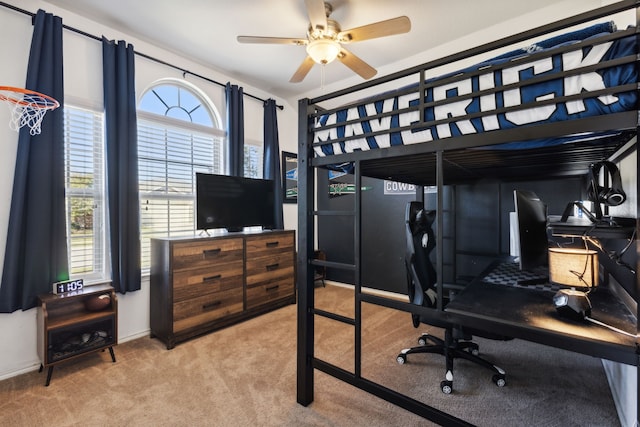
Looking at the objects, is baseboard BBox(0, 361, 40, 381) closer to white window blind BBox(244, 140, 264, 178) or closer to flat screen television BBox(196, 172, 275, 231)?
flat screen television BBox(196, 172, 275, 231)

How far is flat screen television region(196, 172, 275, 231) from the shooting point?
300cm

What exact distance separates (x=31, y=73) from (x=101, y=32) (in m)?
0.77

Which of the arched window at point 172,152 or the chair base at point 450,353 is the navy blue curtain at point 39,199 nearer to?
the arched window at point 172,152

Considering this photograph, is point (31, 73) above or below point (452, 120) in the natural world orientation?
above

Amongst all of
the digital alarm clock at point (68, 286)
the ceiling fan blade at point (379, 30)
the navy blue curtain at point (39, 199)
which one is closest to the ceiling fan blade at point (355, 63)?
the ceiling fan blade at point (379, 30)

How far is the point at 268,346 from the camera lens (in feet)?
8.27

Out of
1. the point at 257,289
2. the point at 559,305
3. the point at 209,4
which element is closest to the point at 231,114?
the point at 209,4

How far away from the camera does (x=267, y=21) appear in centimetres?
269

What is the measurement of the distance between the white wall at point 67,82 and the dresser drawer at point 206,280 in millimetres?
539

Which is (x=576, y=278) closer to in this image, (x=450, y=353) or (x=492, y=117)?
(x=492, y=117)

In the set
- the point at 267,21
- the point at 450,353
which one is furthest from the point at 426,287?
the point at 267,21

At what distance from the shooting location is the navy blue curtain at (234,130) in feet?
11.5

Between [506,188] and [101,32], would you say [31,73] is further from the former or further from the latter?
[506,188]

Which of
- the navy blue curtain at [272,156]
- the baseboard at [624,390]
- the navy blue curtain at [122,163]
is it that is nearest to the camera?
the baseboard at [624,390]
